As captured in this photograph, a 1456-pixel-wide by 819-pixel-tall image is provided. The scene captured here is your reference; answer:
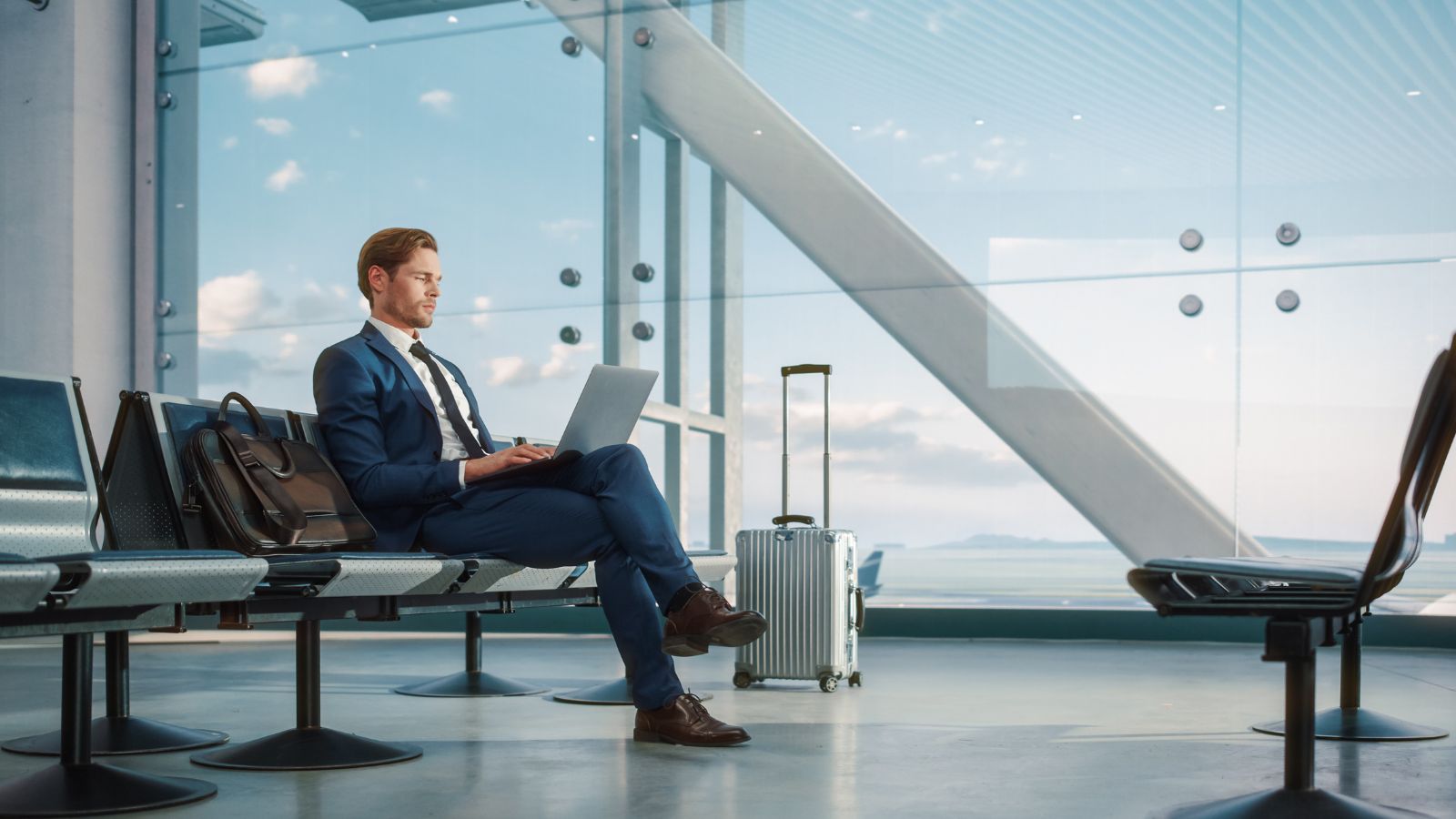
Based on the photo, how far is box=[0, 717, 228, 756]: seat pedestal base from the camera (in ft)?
11.2

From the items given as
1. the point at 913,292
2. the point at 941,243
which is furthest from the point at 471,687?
the point at 941,243

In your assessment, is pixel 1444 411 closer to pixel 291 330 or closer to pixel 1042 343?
pixel 1042 343

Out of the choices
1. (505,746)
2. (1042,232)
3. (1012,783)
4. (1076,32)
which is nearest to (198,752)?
(505,746)

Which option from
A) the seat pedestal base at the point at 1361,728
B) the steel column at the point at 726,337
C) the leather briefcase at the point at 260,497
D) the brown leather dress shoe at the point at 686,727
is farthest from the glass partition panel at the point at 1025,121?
the leather briefcase at the point at 260,497

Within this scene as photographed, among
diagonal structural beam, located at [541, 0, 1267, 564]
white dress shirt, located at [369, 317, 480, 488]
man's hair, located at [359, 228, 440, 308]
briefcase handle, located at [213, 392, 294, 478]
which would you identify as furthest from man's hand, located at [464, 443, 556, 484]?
diagonal structural beam, located at [541, 0, 1267, 564]

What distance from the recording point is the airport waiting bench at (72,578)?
2.32 meters

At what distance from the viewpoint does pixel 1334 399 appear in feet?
21.9

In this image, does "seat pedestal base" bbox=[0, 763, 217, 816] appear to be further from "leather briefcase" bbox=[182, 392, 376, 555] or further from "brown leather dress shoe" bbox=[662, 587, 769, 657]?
"brown leather dress shoe" bbox=[662, 587, 769, 657]

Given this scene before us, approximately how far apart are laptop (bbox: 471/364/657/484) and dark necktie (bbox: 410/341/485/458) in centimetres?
23

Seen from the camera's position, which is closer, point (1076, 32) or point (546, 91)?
point (1076, 32)

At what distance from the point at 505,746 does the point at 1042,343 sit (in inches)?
171

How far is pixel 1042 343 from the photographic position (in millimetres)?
7031

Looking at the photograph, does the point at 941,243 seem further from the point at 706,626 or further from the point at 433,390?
the point at 706,626

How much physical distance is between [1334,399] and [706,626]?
15.1 ft
